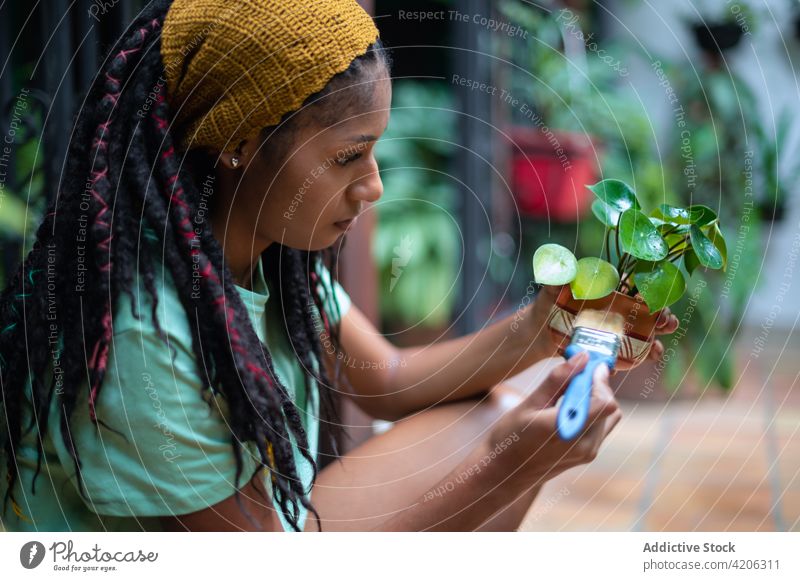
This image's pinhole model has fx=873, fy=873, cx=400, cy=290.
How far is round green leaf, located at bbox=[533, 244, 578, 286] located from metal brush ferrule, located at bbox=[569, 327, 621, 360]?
46mm

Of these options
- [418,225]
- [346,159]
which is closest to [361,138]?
[346,159]

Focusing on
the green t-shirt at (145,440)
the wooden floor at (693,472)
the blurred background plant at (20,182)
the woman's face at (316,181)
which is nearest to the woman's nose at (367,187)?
the woman's face at (316,181)

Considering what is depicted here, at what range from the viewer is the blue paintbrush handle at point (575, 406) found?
0.66 meters

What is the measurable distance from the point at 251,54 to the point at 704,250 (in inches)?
16.0

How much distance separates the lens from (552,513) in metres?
1.46

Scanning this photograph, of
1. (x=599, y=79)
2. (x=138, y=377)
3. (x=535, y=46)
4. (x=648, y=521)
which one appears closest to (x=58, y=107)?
(x=138, y=377)

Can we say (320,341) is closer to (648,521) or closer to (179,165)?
(179,165)

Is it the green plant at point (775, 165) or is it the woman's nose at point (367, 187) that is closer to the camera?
the woman's nose at point (367, 187)

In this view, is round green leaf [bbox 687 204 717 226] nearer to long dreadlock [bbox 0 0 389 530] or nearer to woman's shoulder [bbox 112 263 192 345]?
long dreadlock [bbox 0 0 389 530]

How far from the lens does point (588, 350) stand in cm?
72

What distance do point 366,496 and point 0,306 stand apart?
16.1 inches

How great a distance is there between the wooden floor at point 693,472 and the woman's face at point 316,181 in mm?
718

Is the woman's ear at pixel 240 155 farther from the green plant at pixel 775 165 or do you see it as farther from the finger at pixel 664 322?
the green plant at pixel 775 165

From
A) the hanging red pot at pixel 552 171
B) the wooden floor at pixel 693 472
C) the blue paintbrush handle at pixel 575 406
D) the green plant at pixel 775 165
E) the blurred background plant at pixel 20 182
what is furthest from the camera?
the hanging red pot at pixel 552 171
